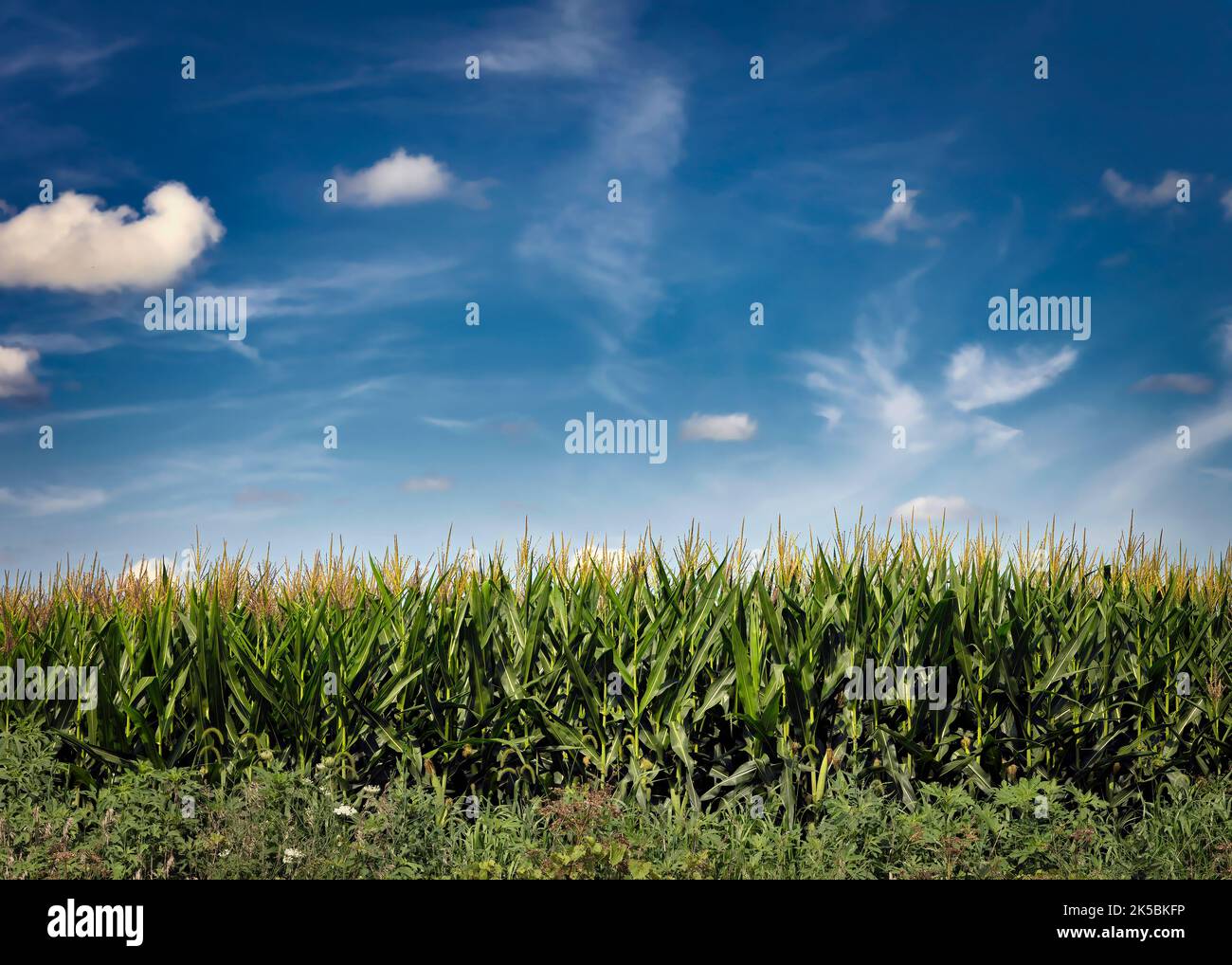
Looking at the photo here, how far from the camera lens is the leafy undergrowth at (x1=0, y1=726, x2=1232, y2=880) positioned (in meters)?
5.58

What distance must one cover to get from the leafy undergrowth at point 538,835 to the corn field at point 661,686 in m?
0.30

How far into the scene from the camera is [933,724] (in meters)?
6.82

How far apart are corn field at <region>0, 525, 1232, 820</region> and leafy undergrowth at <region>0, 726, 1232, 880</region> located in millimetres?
300

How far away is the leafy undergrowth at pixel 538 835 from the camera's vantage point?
5.58 meters

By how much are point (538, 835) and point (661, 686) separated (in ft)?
4.25

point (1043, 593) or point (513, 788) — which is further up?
point (1043, 593)

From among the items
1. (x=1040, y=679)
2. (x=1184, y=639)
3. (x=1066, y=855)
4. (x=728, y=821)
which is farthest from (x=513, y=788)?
(x=1184, y=639)

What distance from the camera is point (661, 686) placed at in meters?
6.70

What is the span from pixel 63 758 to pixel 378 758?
2.43 meters

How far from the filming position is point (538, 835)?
Result: 600cm

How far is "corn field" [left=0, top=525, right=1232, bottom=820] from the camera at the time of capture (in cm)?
656

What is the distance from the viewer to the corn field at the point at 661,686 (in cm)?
656
